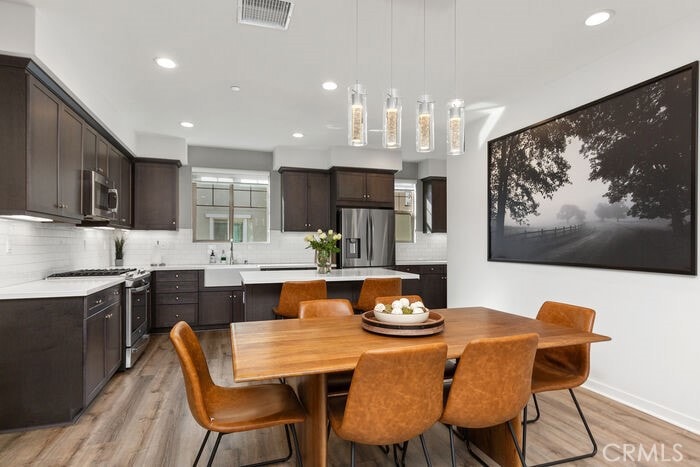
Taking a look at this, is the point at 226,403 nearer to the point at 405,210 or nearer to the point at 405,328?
the point at 405,328

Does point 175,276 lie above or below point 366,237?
below

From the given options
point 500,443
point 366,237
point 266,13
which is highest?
point 266,13

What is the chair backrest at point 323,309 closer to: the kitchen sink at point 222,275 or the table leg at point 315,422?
the table leg at point 315,422

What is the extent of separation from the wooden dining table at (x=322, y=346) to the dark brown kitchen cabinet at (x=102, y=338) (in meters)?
1.43

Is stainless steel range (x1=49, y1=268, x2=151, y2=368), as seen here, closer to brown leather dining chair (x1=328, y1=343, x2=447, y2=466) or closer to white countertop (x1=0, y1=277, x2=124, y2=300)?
white countertop (x1=0, y1=277, x2=124, y2=300)

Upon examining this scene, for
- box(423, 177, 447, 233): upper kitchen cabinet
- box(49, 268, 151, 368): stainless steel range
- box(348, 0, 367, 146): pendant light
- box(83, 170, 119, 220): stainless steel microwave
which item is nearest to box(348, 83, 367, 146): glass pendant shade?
box(348, 0, 367, 146): pendant light

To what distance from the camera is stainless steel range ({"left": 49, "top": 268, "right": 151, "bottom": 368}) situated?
3.73 metres

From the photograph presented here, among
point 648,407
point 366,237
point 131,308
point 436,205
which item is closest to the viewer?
point 648,407

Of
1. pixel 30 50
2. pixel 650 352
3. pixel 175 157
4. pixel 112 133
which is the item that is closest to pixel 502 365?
pixel 650 352

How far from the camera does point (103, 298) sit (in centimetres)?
316

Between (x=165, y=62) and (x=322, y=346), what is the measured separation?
280 cm

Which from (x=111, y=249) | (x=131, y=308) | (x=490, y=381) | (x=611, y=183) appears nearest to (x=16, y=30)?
(x=131, y=308)

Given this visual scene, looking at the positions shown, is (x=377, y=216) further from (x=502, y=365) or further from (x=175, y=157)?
(x=502, y=365)
